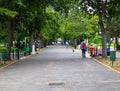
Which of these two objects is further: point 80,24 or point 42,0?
point 80,24

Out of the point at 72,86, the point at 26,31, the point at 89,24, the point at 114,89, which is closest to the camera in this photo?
the point at 114,89

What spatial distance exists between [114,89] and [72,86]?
1.83m

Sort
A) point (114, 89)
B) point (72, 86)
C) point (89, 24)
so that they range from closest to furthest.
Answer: point (114, 89) → point (72, 86) → point (89, 24)

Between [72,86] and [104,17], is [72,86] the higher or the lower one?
the lower one

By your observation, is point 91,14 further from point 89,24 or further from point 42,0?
point 89,24

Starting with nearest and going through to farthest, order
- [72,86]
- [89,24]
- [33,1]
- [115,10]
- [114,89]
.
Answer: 1. [114,89]
2. [72,86]
3. [33,1]
4. [115,10]
5. [89,24]

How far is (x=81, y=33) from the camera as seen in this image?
94062 mm

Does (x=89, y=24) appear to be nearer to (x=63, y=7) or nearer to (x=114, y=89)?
(x=63, y=7)

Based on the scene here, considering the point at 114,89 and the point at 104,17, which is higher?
the point at 104,17

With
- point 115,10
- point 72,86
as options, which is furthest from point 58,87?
point 115,10

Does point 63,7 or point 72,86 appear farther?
point 63,7

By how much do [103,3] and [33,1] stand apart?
706cm

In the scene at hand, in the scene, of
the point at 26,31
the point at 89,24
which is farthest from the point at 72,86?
the point at 89,24

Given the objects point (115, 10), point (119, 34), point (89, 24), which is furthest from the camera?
point (89, 24)
